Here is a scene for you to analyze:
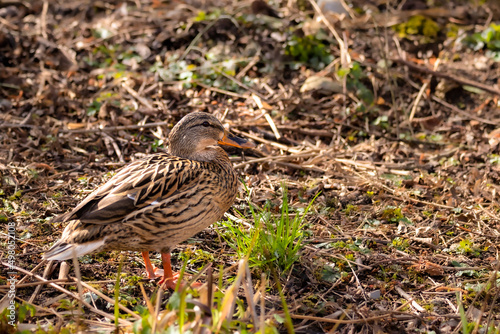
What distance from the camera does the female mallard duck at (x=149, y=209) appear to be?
11.9ft

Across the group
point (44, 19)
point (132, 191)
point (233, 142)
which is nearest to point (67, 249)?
point (132, 191)

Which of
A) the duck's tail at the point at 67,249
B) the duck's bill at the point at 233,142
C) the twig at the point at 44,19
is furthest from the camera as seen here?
the twig at the point at 44,19

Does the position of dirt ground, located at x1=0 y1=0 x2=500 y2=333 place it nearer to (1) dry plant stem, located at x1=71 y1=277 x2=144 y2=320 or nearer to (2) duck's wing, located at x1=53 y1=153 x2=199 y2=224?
(1) dry plant stem, located at x1=71 y1=277 x2=144 y2=320

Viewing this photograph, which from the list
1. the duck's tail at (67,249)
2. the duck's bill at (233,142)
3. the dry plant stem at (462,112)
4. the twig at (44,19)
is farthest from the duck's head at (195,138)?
the twig at (44,19)

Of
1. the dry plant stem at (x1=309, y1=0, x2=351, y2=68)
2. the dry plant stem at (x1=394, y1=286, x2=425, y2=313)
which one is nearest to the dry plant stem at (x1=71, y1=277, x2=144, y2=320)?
the dry plant stem at (x1=394, y1=286, x2=425, y2=313)

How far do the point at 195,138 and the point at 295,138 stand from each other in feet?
6.16

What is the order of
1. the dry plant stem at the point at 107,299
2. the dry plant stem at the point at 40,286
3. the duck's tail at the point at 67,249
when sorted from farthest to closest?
the dry plant stem at the point at 40,286 → the duck's tail at the point at 67,249 → the dry plant stem at the point at 107,299

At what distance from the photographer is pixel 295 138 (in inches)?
238

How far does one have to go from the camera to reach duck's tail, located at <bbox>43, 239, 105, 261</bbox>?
3.48 metres

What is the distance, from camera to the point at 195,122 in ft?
14.5

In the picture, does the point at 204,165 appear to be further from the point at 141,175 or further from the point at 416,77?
the point at 416,77

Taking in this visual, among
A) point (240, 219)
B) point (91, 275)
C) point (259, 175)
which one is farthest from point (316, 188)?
point (91, 275)

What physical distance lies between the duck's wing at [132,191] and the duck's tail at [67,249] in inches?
5.9

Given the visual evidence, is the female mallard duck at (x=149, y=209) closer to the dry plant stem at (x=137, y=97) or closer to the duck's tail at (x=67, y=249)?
the duck's tail at (x=67, y=249)
